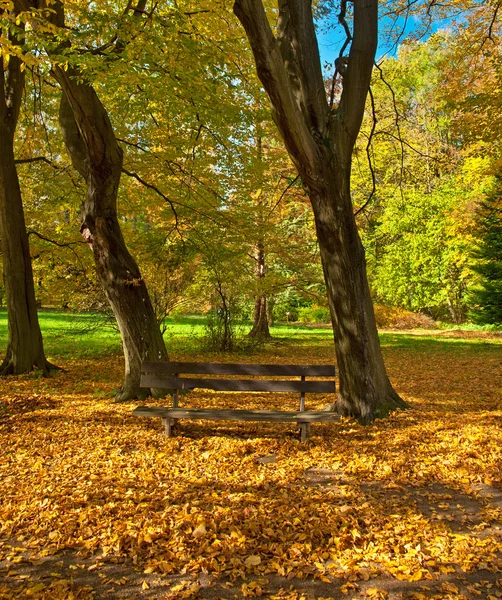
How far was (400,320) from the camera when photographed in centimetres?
2647

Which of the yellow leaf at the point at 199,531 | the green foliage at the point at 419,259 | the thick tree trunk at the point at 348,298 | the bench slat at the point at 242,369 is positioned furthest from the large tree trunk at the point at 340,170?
the green foliage at the point at 419,259

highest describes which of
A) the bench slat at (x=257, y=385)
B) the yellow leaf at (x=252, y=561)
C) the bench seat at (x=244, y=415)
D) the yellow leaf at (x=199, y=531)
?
the bench slat at (x=257, y=385)

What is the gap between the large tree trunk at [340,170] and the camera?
5.54 m

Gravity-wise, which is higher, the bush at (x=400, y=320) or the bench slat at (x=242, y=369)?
the bench slat at (x=242, y=369)

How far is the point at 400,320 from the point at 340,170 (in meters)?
22.3

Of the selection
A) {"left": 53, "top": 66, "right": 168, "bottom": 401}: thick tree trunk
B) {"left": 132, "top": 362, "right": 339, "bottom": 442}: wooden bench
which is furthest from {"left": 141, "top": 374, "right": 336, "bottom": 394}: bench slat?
{"left": 53, "top": 66, "right": 168, "bottom": 401}: thick tree trunk

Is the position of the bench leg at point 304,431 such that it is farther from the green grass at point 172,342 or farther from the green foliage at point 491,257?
the green foliage at point 491,257

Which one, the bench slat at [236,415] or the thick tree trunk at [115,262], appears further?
the thick tree trunk at [115,262]

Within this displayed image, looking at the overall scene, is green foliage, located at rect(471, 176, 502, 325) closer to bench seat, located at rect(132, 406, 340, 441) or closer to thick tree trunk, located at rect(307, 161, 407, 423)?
thick tree trunk, located at rect(307, 161, 407, 423)

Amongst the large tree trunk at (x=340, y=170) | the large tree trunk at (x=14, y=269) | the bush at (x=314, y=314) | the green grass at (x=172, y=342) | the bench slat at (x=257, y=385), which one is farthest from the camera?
the bush at (x=314, y=314)

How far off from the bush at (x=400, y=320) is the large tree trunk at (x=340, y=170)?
68.7 ft

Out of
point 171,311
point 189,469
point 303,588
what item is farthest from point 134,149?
point 303,588

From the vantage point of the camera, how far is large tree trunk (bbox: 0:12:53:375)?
350 inches

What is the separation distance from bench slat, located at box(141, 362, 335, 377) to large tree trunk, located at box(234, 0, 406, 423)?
59cm
